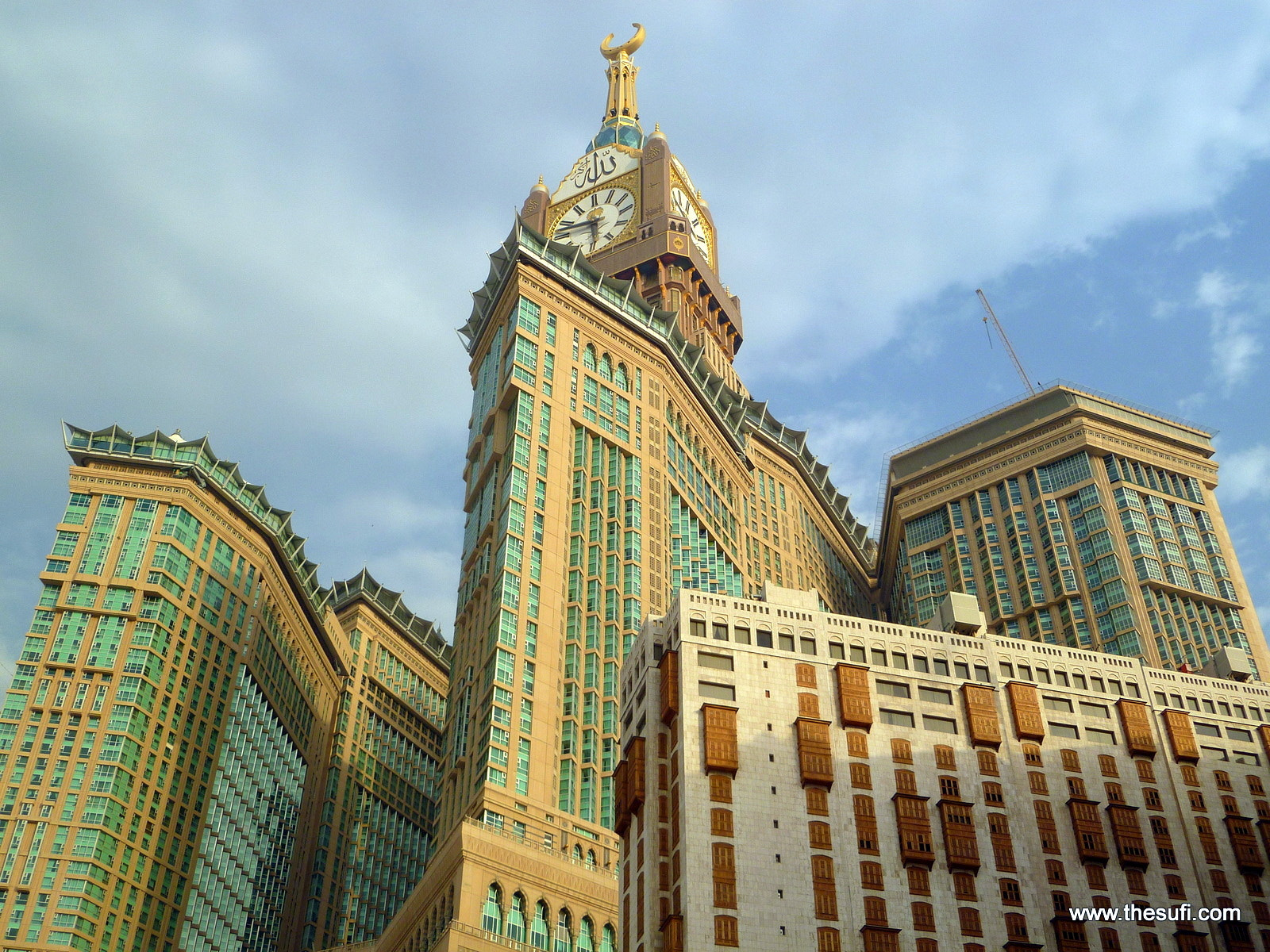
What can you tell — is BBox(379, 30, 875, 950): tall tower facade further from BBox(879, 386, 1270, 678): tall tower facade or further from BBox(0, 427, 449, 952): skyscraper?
BBox(0, 427, 449, 952): skyscraper

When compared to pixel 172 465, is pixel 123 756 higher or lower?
lower

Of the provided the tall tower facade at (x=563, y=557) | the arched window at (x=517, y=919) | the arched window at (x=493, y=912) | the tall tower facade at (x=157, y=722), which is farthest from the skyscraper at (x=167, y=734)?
the arched window at (x=517, y=919)

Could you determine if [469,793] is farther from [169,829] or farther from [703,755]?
[169,829]

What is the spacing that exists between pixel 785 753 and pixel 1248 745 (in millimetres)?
40452

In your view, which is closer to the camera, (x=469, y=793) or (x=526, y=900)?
(x=526, y=900)

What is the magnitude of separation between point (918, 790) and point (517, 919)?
38122 mm

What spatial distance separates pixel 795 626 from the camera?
10156cm

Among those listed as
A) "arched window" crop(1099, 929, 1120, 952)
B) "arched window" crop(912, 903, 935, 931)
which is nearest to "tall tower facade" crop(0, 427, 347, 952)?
"arched window" crop(912, 903, 935, 931)

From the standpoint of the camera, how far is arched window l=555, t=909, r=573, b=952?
11381cm

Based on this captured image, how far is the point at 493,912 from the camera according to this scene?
11212 centimetres

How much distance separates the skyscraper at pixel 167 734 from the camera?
482ft

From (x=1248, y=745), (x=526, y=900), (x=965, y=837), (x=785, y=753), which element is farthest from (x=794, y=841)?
(x=1248, y=745)

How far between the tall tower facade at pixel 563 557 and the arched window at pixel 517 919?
24 cm

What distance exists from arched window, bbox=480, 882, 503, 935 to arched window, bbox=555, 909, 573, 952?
216 inches
